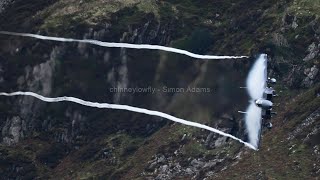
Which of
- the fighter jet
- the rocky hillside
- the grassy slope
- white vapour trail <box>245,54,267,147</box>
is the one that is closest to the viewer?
the fighter jet

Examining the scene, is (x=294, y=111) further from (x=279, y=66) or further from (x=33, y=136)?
(x=33, y=136)

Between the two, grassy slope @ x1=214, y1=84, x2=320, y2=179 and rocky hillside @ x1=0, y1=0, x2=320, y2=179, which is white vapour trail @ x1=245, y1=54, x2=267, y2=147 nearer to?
rocky hillside @ x1=0, y1=0, x2=320, y2=179

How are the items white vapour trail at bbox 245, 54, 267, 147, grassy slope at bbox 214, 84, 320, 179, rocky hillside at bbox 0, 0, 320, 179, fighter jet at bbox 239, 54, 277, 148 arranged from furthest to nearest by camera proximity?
rocky hillside at bbox 0, 0, 320, 179 < grassy slope at bbox 214, 84, 320, 179 < white vapour trail at bbox 245, 54, 267, 147 < fighter jet at bbox 239, 54, 277, 148

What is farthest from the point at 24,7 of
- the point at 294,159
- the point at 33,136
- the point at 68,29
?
the point at 294,159

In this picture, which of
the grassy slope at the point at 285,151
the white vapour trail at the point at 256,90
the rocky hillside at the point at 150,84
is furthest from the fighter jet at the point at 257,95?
the grassy slope at the point at 285,151

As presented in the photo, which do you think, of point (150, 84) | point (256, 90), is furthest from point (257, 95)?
point (150, 84)

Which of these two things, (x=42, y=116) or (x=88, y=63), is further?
(x=42, y=116)

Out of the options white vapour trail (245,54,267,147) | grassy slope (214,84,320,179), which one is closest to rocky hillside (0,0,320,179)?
grassy slope (214,84,320,179)
